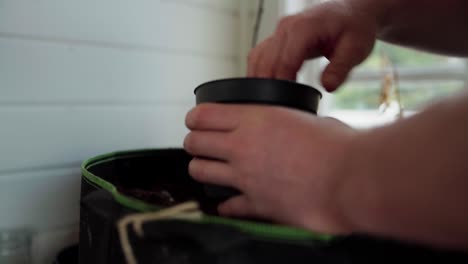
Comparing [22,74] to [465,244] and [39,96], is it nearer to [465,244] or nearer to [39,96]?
[39,96]

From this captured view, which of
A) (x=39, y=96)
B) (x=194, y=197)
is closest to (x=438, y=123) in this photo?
(x=194, y=197)

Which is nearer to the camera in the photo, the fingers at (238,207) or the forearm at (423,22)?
the fingers at (238,207)

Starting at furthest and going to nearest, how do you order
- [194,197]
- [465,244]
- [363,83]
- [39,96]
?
1. [363,83]
2. [39,96]
3. [194,197]
4. [465,244]

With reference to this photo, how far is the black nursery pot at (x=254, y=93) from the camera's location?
1.39 ft

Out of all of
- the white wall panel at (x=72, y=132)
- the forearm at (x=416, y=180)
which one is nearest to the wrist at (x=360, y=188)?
the forearm at (x=416, y=180)

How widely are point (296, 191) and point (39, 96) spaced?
503 mm

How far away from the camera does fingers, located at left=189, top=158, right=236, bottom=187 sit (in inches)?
15.4

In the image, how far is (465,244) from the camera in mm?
260

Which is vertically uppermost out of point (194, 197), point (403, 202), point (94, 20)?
point (94, 20)

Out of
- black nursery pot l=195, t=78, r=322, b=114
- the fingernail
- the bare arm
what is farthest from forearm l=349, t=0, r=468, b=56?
black nursery pot l=195, t=78, r=322, b=114

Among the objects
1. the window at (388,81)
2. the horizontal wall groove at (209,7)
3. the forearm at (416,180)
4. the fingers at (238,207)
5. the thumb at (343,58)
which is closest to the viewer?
the forearm at (416,180)

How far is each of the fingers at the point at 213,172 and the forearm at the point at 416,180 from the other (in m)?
0.12

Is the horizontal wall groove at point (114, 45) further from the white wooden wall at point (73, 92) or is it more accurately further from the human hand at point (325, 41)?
the human hand at point (325, 41)

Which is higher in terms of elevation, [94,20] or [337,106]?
[94,20]
